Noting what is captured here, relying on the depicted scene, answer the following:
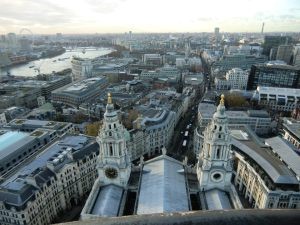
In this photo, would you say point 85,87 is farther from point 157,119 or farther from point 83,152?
point 83,152

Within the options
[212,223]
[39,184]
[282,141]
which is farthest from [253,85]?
[212,223]

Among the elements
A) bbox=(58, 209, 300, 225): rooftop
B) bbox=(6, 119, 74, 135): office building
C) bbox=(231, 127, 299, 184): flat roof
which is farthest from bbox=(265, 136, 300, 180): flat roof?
bbox=(6, 119, 74, 135): office building

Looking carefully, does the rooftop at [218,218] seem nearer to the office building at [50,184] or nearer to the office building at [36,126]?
the office building at [50,184]

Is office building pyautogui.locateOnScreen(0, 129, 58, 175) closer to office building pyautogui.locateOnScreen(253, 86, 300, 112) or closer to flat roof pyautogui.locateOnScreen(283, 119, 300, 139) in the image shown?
flat roof pyautogui.locateOnScreen(283, 119, 300, 139)

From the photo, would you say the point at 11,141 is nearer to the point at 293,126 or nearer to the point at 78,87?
the point at 78,87

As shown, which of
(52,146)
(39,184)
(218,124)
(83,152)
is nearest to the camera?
(218,124)
